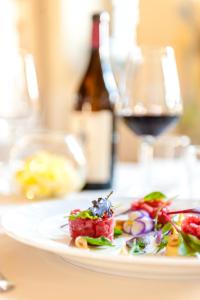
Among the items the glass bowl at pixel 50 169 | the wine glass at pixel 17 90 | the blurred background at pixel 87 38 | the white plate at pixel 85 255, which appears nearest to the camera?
the white plate at pixel 85 255

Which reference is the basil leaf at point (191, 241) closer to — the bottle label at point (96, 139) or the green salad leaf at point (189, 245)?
the green salad leaf at point (189, 245)

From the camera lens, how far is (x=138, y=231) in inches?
26.6

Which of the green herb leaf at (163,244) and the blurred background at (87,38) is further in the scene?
the blurred background at (87,38)

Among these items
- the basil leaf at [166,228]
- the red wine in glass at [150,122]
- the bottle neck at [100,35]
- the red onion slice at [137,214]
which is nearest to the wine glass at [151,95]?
the red wine in glass at [150,122]

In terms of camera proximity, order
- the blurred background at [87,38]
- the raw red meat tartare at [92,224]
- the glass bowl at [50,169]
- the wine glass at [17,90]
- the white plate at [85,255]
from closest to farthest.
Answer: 1. the white plate at [85,255]
2. the raw red meat tartare at [92,224]
3. the glass bowl at [50,169]
4. the wine glass at [17,90]
5. the blurred background at [87,38]

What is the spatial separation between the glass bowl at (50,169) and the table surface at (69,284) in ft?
1.45

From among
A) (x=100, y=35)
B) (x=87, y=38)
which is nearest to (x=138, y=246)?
(x=100, y=35)

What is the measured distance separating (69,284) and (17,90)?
2.49 ft

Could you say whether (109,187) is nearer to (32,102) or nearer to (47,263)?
(32,102)

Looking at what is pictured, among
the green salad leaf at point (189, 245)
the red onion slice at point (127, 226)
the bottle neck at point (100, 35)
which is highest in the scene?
the bottle neck at point (100, 35)

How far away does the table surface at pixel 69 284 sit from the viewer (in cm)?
51

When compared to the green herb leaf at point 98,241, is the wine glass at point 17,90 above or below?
above

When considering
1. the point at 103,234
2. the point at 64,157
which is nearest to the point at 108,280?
the point at 103,234

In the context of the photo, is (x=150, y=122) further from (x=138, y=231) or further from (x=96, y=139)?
(x=138, y=231)
